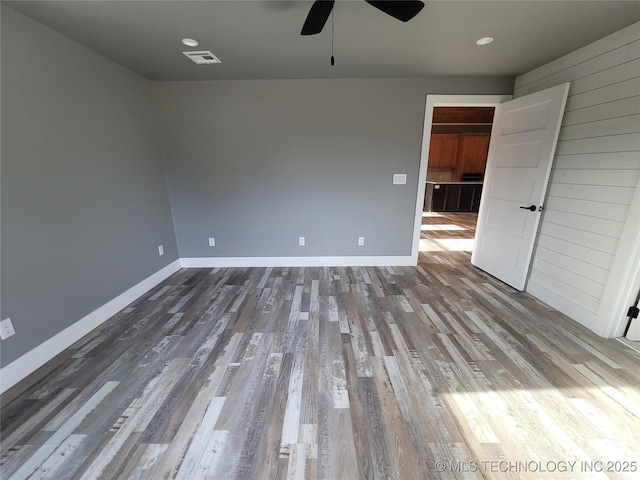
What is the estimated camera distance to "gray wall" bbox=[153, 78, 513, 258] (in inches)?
121

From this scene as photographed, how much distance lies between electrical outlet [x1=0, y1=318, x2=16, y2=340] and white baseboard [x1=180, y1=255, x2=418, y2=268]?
2008mm

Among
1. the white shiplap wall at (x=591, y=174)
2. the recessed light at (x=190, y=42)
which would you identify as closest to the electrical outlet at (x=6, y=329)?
the recessed light at (x=190, y=42)

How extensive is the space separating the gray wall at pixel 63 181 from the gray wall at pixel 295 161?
62 cm

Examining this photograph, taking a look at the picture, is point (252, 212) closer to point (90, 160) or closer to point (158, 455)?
point (90, 160)

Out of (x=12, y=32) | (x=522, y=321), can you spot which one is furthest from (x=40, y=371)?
(x=522, y=321)

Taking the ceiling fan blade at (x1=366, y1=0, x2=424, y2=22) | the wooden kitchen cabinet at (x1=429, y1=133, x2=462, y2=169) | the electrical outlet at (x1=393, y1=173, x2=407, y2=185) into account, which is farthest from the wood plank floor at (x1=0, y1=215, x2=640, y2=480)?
the wooden kitchen cabinet at (x1=429, y1=133, x2=462, y2=169)

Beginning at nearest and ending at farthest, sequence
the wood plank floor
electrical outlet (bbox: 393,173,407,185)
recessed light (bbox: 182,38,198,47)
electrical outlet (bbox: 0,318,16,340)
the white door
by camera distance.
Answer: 1. the wood plank floor
2. electrical outlet (bbox: 0,318,16,340)
3. recessed light (bbox: 182,38,198,47)
4. the white door
5. electrical outlet (bbox: 393,173,407,185)

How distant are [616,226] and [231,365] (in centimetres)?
324

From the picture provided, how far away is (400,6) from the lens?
52.4 inches

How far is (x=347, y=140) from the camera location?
127 inches

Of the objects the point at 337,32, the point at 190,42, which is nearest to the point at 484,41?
the point at 337,32

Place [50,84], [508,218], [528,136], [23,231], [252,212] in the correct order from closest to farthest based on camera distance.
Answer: [23,231], [50,84], [528,136], [508,218], [252,212]

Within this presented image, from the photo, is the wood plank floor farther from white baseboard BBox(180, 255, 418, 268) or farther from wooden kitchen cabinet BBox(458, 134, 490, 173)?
wooden kitchen cabinet BBox(458, 134, 490, 173)

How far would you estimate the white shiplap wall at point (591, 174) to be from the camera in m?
1.93
